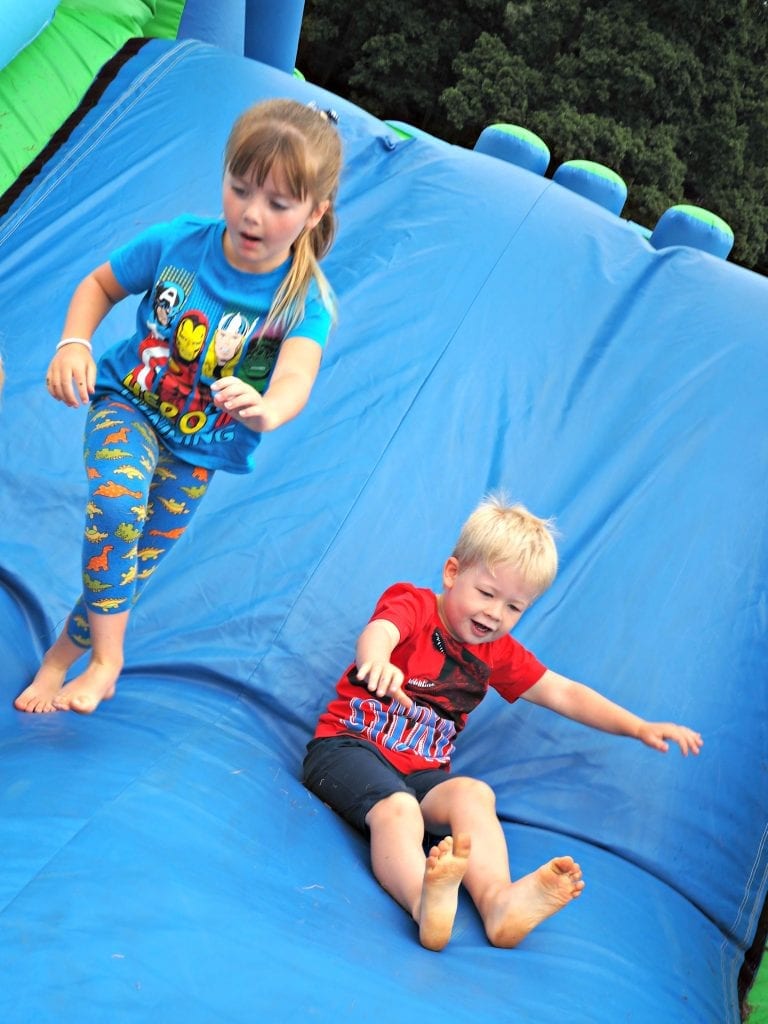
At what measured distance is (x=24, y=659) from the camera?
1711mm

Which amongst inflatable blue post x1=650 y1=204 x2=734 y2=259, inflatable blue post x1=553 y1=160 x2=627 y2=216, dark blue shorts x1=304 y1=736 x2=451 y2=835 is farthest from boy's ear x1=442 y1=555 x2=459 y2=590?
inflatable blue post x1=553 y1=160 x2=627 y2=216

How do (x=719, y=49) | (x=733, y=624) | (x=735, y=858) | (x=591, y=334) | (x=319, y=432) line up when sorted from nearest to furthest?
(x=735, y=858)
(x=733, y=624)
(x=319, y=432)
(x=591, y=334)
(x=719, y=49)

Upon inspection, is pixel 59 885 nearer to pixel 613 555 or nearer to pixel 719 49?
pixel 613 555

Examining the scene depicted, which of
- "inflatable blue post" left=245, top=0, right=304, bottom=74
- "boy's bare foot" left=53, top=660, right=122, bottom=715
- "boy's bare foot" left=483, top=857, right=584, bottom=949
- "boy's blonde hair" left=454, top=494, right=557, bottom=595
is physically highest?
"inflatable blue post" left=245, top=0, right=304, bottom=74

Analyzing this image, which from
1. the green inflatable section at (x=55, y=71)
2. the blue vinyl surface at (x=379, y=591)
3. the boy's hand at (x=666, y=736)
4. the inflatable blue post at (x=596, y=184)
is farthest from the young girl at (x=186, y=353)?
the inflatable blue post at (x=596, y=184)

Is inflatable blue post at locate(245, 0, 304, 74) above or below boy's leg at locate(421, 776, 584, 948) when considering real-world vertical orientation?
above

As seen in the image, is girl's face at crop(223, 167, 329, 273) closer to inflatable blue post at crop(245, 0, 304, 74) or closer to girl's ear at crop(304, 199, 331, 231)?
girl's ear at crop(304, 199, 331, 231)

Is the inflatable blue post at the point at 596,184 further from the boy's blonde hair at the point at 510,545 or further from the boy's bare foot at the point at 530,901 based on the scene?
the boy's bare foot at the point at 530,901

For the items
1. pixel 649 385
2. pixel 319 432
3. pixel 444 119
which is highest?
pixel 649 385

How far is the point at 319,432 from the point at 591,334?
600 mm

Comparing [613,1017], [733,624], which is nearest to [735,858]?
[733,624]

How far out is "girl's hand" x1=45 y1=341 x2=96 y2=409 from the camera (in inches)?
57.1

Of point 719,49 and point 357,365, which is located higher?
point 719,49

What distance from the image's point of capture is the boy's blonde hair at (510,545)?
169cm
